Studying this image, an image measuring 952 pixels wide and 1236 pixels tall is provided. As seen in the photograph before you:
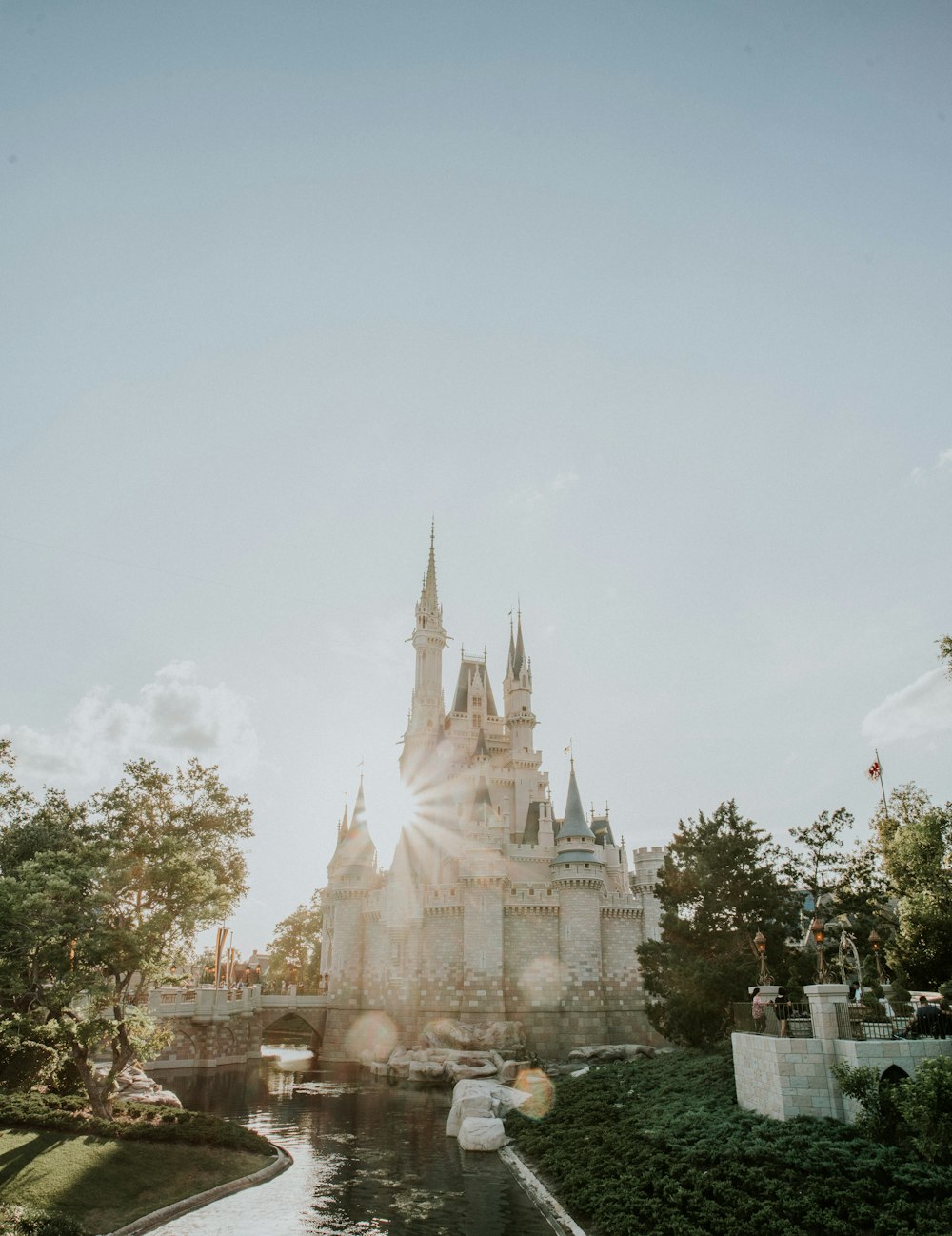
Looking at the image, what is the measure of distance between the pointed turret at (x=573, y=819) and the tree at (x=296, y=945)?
3080 cm

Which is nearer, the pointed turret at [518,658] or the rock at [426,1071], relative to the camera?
the rock at [426,1071]

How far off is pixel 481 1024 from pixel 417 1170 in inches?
924

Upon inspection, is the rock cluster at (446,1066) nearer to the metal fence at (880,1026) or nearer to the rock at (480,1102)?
the rock at (480,1102)

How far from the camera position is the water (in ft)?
50.4

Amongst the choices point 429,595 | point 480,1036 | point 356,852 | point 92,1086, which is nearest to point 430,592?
point 429,595

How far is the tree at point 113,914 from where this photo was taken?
2022 centimetres

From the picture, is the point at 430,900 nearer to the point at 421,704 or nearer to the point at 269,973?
the point at 421,704

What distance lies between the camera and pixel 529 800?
58.5 m

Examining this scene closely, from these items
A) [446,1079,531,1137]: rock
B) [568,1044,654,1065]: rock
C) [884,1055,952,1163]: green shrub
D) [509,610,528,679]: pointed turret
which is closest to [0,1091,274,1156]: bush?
[446,1079,531,1137]: rock

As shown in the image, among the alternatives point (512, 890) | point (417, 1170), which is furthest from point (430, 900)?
point (417, 1170)

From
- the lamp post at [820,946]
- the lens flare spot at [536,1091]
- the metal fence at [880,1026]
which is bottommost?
the lens flare spot at [536,1091]

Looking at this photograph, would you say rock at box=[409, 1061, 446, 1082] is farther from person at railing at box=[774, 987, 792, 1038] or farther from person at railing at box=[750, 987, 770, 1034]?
person at railing at box=[750, 987, 770, 1034]

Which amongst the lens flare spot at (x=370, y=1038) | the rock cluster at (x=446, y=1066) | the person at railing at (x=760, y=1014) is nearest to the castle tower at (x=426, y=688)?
the lens flare spot at (x=370, y=1038)

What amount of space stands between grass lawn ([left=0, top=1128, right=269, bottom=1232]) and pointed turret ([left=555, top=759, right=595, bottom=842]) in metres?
31.1
